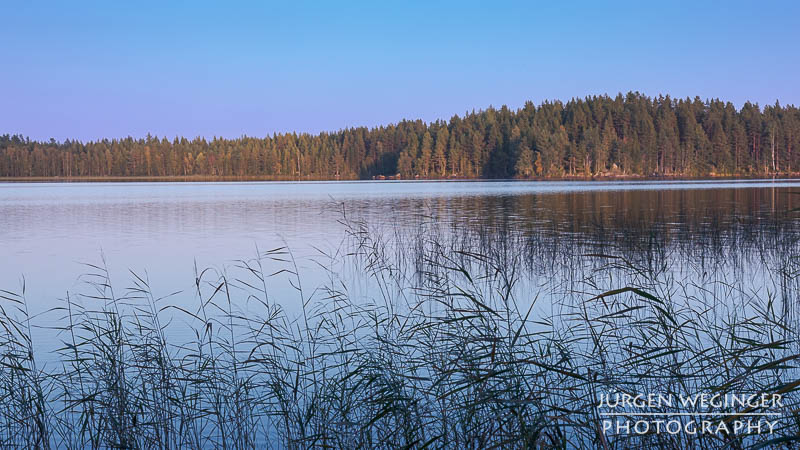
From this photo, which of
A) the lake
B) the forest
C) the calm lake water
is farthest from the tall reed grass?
the forest

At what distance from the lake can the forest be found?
95880 millimetres

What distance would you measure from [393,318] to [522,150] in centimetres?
12037

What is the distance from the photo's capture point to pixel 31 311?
11422 millimetres

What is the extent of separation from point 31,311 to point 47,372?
432 centimetres

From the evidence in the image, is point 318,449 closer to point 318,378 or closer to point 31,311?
point 318,378

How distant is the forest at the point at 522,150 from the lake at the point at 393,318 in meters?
95.9

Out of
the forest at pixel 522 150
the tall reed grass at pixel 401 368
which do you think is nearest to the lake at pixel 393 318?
the tall reed grass at pixel 401 368

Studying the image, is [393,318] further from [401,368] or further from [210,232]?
[210,232]

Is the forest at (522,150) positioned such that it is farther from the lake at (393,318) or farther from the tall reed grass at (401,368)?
the tall reed grass at (401,368)

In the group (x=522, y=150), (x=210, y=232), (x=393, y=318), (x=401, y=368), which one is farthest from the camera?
(x=522, y=150)

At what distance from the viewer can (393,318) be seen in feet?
22.3

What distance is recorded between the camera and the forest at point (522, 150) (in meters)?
124

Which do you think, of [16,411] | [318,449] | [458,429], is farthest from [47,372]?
[458,429]

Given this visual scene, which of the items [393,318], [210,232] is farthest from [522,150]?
[393,318]
